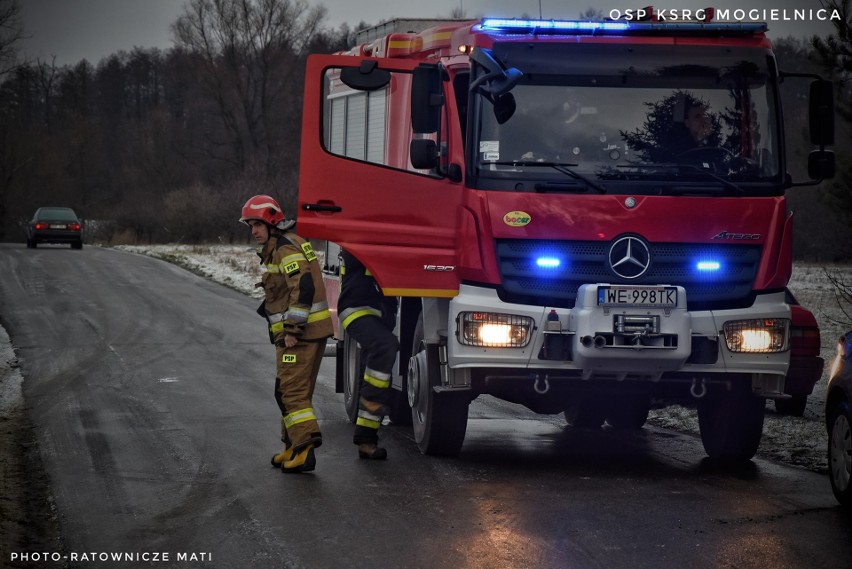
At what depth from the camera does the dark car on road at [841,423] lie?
24.1 feet

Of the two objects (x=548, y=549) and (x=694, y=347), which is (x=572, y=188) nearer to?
(x=694, y=347)

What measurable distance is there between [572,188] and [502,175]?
1.59 feet

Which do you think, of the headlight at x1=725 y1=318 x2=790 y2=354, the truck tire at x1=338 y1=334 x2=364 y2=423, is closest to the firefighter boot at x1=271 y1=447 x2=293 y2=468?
the truck tire at x1=338 y1=334 x2=364 y2=423

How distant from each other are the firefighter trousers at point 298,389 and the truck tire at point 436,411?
0.83 meters

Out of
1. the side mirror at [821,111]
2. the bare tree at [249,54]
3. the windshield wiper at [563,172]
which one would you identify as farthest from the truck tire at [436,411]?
the bare tree at [249,54]

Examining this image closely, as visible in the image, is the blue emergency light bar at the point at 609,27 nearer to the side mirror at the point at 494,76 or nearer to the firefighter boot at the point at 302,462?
the side mirror at the point at 494,76

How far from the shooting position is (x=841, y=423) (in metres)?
7.55

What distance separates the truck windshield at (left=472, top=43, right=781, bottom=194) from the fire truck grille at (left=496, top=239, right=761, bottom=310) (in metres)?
0.40

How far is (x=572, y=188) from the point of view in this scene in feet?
27.4

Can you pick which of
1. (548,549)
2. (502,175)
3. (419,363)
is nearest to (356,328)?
(419,363)

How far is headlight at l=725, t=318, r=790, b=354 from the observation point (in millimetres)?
8477

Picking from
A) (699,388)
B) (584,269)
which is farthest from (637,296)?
(699,388)

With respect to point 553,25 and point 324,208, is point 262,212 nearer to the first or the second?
point 324,208

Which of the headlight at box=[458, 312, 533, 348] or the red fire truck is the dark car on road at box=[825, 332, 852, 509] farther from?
the headlight at box=[458, 312, 533, 348]
